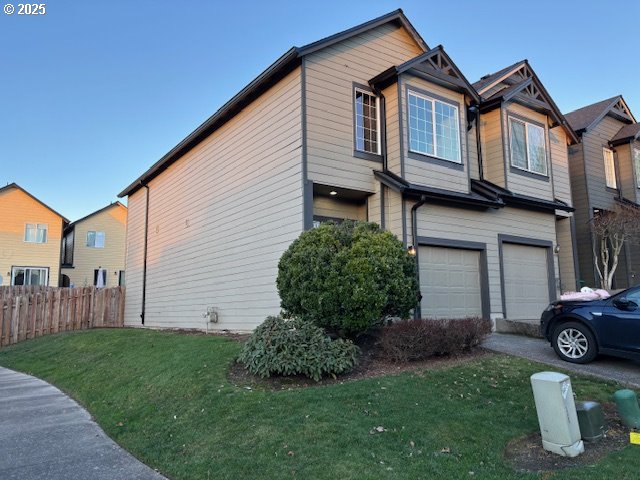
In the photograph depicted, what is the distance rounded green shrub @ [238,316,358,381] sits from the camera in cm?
673

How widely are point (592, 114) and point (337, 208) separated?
42.1ft

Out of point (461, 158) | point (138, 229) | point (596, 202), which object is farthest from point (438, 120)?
point (138, 229)

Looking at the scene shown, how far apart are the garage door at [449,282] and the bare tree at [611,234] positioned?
6.87 metres

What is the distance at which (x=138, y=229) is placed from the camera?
20.1m

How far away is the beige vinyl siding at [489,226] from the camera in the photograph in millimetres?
11102

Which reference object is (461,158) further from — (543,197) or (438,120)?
(543,197)

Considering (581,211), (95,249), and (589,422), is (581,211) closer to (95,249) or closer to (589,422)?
(589,422)

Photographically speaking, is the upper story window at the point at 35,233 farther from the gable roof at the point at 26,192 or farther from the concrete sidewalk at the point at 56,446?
the concrete sidewalk at the point at 56,446

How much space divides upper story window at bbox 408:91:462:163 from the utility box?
732 centimetres

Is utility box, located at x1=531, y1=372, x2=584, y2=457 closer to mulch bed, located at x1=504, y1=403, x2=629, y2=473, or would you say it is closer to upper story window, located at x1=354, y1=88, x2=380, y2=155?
mulch bed, located at x1=504, y1=403, x2=629, y2=473

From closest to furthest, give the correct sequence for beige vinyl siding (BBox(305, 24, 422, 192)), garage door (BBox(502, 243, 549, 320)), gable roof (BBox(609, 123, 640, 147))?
beige vinyl siding (BBox(305, 24, 422, 192)) → garage door (BBox(502, 243, 549, 320)) → gable roof (BBox(609, 123, 640, 147))

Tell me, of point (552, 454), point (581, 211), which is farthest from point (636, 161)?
point (552, 454)

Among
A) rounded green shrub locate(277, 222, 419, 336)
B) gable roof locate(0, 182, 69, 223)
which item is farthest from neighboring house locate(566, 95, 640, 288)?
gable roof locate(0, 182, 69, 223)

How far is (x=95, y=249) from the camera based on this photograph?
33.5 m
